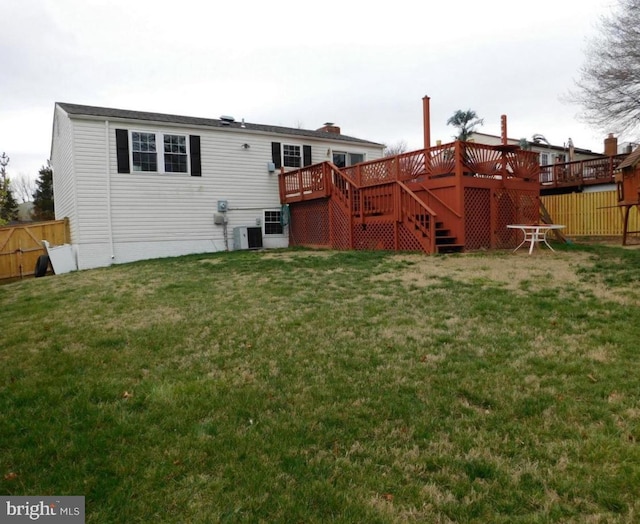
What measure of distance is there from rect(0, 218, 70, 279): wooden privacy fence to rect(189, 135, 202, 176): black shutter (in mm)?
4857

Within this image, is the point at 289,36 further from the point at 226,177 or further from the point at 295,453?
the point at 295,453

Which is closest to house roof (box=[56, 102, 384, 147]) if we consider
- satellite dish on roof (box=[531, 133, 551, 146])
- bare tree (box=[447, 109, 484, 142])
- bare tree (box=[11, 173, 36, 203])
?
bare tree (box=[447, 109, 484, 142])

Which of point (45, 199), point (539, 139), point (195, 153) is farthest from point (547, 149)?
point (45, 199)

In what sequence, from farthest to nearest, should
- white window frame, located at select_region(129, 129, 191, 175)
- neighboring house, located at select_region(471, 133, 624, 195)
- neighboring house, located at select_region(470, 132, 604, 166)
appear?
neighboring house, located at select_region(470, 132, 604, 166)
neighboring house, located at select_region(471, 133, 624, 195)
white window frame, located at select_region(129, 129, 191, 175)

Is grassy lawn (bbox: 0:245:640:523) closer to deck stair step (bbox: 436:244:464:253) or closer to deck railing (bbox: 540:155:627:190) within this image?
deck stair step (bbox: 436:244:464:253)

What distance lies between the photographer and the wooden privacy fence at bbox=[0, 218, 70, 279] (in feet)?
48.6

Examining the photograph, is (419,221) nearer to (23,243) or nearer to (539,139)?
(23,243)

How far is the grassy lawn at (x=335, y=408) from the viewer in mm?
2043

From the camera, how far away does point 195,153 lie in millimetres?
14883

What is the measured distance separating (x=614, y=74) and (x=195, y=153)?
57.1ft

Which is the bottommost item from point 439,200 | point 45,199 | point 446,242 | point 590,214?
point 446,242

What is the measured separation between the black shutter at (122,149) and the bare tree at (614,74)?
18.6 m

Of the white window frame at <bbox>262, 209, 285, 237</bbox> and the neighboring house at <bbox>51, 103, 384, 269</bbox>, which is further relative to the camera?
the white window frame at <bbox>262, 209, 285, 237</bbox>

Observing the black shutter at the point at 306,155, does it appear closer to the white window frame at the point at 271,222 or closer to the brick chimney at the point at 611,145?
the white window frame at the point at 271,222
